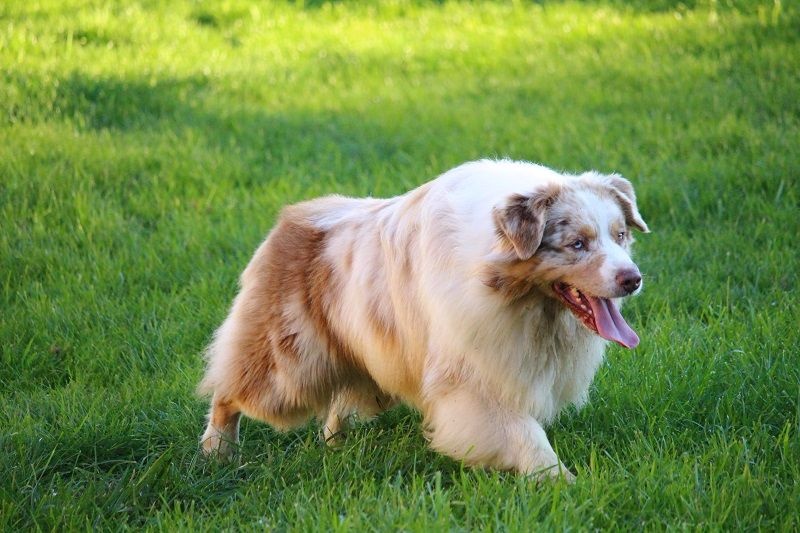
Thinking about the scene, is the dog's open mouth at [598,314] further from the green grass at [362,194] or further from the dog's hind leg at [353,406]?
the dog's hind leg at [353,406]

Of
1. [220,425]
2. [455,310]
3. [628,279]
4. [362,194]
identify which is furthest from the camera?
[362,194]

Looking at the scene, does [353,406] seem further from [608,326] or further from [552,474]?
[608,326]

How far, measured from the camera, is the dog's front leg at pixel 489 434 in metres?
3.98

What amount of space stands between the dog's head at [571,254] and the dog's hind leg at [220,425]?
1.56 meters

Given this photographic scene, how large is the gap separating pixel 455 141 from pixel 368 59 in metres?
2.76

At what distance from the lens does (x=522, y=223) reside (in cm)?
374

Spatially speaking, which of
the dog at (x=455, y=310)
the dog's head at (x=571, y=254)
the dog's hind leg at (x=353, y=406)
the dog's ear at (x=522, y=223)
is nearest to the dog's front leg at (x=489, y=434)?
the dog at (x=455, y=310)

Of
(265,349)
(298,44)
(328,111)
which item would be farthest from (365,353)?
(298,44)

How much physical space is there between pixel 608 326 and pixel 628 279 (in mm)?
255

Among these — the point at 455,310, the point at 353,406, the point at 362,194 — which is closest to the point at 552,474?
the point at 455,310

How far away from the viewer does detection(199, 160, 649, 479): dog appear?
12.7 feet

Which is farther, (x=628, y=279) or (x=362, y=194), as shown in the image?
(x=362, y=194)

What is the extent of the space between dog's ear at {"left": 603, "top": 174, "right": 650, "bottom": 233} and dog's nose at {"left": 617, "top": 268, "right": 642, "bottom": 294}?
0.47 meters

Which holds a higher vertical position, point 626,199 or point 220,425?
point 626,199
